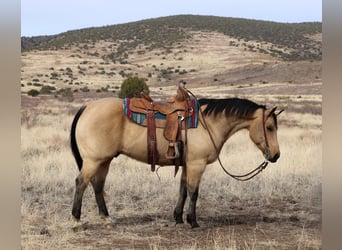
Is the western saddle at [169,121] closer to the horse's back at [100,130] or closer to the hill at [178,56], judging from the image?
the horse's back at [100,130]

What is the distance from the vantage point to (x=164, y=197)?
18.4 feet

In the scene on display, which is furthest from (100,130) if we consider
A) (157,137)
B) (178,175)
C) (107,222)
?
(178,175)

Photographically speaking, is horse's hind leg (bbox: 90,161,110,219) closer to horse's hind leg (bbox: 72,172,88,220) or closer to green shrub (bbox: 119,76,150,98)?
horse's hind leg (bbox: 72,172,88,220)

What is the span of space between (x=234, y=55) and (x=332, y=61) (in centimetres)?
912

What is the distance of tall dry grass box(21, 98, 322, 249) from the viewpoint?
437cm

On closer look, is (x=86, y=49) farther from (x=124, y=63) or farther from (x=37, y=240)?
(x=37, y=240)

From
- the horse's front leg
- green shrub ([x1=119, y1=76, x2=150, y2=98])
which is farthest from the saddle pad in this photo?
green shrub ([x1=119, y1=76, x2=150, y2=98])

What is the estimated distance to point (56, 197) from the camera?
18.2 ft

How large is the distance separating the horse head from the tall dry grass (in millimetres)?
819

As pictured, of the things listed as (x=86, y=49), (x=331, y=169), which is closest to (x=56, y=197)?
(x=331, y=169)

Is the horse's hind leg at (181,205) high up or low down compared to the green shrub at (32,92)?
down

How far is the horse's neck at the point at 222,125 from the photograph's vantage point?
4.57 meters

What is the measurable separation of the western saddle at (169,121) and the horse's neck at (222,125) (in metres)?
0.25

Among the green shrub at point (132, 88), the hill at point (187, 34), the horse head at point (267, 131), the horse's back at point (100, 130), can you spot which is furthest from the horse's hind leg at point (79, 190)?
the hill at point (187, 34)
